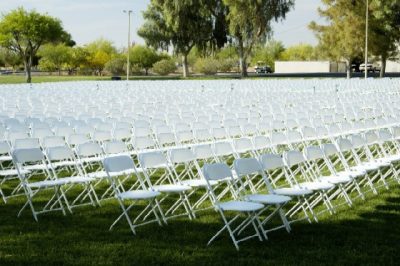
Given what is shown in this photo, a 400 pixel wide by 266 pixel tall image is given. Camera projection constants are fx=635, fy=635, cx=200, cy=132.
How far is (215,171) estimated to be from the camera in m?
6.40

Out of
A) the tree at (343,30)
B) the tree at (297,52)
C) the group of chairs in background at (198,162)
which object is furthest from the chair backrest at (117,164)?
the tree at (297,52)

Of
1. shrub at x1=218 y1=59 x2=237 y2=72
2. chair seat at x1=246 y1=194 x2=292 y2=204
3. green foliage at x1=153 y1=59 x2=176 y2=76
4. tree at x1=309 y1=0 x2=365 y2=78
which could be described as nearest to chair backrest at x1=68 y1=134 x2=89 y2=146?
chair seat at x1=246 y1=194 x2=292 y2=204

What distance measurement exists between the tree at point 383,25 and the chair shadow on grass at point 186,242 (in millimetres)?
39907

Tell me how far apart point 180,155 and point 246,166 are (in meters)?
0.96

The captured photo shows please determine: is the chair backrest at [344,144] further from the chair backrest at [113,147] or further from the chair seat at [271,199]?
the chair backrest at [113,147]

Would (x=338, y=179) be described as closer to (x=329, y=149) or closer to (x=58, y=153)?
(x=329, y=149)

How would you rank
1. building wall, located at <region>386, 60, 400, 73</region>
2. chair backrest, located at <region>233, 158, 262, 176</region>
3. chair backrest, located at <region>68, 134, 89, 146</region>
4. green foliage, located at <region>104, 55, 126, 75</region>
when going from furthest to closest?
building wall, located at <region>386, 60, 400, 73</region> → green foliage, located at <region>104, 55, 126, 75</region> → chair backrest, located at <region>68, 134, 89, 146</region> → chair backrest, located at <region>233, 158, 262, 176</region>

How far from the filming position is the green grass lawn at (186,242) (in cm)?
552

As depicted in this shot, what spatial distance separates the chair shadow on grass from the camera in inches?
217

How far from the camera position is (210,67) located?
7562 cm

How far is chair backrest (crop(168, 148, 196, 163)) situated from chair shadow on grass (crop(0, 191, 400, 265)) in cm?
66

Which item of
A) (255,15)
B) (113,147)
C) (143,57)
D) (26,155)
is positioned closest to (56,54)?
(143,57)

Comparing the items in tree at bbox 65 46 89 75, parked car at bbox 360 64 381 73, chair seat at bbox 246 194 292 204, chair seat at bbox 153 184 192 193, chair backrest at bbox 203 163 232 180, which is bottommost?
chair seat at bbox 246 194 292 204

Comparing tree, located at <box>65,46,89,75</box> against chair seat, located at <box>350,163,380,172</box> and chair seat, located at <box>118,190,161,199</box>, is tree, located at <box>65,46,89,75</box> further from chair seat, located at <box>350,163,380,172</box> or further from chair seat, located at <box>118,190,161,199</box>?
chair seat, located at <box>118,190,161,199</box>
